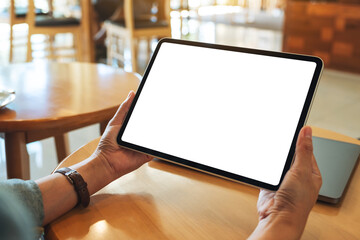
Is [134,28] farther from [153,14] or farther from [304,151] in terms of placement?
[304,151]

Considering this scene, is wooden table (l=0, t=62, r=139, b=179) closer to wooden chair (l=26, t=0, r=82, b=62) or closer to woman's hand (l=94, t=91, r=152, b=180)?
woman's hand (l=94, t=91, r=152, b=180)

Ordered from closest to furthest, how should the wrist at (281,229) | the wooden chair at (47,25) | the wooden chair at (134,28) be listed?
1. the wrist at (281,229)
2. the wooden chair at (47,25)
3. the wooden chair at (134,28)

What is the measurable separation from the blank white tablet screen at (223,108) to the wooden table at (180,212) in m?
0.08

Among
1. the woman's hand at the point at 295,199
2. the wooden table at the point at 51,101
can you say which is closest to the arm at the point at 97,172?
the woman's hand at the point at 295,199

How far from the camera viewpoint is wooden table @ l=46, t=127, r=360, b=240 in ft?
1.86

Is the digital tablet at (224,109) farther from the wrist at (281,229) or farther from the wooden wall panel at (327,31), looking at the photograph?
the wooden wall panel at (327,31)

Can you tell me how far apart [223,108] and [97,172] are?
9.5 inches

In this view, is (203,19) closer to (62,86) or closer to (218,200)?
(62,86)

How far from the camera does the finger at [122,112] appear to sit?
70cm

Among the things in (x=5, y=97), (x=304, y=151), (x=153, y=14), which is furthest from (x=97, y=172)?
(x=153, y=14)

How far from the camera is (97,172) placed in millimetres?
654

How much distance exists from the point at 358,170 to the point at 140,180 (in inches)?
17.1

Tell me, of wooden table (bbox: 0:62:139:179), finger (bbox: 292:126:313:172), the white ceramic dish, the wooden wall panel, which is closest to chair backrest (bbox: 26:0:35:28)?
wooden table (bbox: 0:62:139:179)

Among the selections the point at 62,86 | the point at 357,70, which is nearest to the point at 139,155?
the point at 62,86
